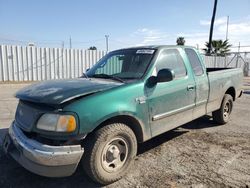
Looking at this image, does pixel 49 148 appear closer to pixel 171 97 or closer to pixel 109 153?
pixel 109 153

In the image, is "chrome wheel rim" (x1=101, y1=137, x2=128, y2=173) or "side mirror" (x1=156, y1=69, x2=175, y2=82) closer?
"chrome wheel rim" (x1=101, y1=137, x2=128, y2=173)

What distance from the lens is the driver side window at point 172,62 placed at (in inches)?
159

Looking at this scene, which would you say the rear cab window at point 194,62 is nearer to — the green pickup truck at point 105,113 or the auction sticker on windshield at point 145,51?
the green pickup truck at point 105,113

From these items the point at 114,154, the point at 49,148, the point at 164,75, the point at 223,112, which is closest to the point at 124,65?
the point at 164,75

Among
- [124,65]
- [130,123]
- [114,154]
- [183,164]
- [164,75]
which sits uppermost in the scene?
[124,65]

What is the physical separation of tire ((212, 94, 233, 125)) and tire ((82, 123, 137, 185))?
10.5 ft

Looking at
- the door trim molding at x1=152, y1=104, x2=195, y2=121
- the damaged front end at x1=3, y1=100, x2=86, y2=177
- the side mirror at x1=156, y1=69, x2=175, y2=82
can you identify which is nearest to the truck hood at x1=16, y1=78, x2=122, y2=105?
the damaged front end at x1=3, y1=100, x2=86, y2=177

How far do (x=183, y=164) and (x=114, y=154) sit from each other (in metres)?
1.22

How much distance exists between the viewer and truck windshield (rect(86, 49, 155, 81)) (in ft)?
12.6

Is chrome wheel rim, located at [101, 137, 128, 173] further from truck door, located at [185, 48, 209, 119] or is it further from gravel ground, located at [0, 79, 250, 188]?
truck door, located at [185, 48, 209, 119]

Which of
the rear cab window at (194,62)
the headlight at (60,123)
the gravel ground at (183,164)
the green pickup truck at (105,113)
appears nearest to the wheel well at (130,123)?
the green pickup truck at (105,113)

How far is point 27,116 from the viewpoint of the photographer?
10.3 ft

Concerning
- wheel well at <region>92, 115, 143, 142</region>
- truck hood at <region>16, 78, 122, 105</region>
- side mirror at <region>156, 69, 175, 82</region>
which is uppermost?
side mirror at <region>156, 69, 175, 82</region>

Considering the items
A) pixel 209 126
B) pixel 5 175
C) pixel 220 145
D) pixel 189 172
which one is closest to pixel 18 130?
pixel 5 175
